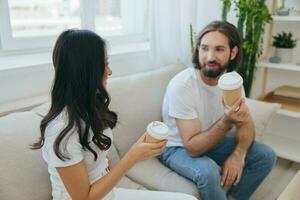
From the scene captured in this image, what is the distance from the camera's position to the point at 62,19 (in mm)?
1966

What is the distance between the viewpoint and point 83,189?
3.09ft

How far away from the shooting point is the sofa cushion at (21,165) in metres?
1.11

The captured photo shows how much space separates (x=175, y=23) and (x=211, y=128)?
3.15 feet

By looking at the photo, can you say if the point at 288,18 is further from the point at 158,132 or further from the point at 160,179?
the point at 158,132

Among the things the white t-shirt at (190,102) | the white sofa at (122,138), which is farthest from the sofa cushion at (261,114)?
the white t-shirt at (190,102)

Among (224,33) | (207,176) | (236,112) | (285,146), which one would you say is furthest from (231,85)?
(285,146)

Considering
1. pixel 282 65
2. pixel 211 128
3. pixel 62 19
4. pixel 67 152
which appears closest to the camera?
pixel 67 152

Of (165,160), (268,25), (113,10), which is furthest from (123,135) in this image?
(268,25)

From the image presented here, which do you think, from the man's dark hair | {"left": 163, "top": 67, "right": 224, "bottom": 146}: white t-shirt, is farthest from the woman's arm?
the man's dark hair

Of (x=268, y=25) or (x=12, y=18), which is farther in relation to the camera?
(x=268, y=25)

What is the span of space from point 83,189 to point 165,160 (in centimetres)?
71

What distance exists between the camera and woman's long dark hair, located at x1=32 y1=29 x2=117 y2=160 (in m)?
0.94

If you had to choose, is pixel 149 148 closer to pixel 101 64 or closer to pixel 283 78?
pixel 101 64

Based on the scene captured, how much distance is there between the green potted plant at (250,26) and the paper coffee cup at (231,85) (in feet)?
3.08
